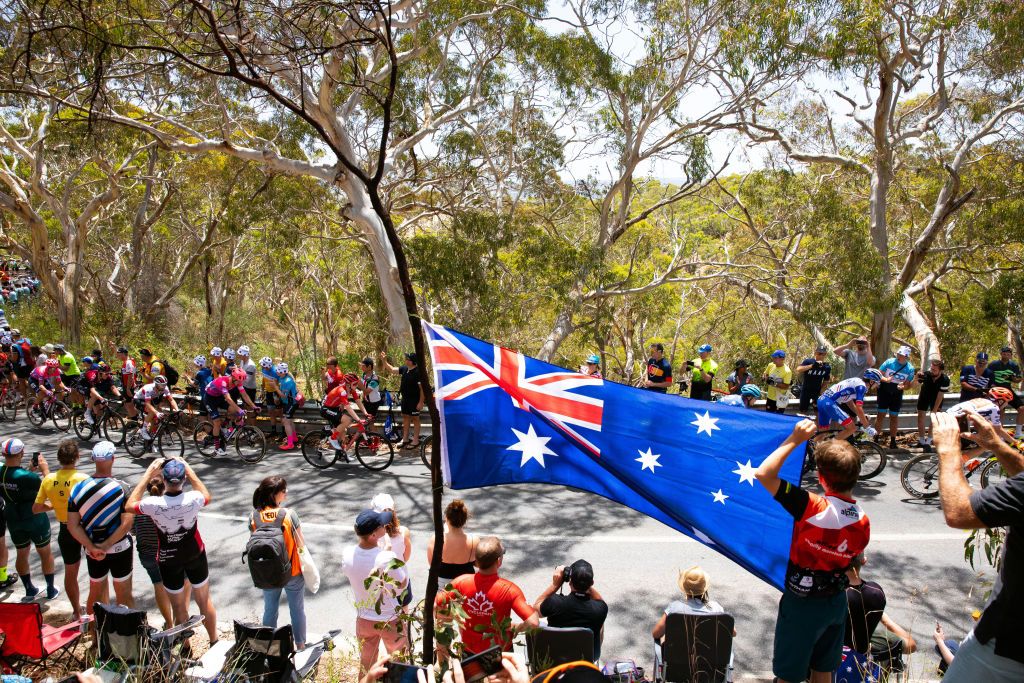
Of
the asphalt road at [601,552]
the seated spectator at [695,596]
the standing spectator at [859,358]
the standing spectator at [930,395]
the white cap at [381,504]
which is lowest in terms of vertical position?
the asphalt road at [601,552]

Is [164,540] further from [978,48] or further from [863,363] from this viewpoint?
[978,48]

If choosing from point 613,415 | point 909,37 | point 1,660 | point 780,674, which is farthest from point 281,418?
point 909,37

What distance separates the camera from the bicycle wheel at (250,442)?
40.3 feet

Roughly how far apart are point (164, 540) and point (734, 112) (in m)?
16.0

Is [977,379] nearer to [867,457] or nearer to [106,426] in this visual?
[867,457]

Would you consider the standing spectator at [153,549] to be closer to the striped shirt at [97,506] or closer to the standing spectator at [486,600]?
the striped shirt at [97,506]

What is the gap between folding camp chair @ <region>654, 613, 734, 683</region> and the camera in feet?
15.7

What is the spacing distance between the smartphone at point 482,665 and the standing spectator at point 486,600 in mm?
935

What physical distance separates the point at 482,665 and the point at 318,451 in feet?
28.0

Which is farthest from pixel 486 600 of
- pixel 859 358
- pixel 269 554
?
pixel 859 358

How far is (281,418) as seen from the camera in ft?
42.0

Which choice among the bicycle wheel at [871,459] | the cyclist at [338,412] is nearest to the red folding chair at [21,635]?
the cyclist at [338,412]

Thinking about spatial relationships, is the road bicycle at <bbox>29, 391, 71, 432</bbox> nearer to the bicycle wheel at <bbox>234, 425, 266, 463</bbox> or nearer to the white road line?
the bicycle wheel at <bbox>234, 425, 266, 463</bbox>

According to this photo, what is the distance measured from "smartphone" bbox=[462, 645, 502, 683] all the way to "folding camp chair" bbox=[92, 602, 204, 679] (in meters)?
2.23
